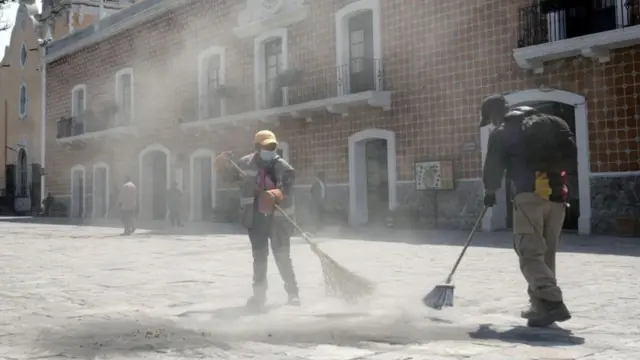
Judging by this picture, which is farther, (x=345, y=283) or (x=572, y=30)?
(x=572, y=30)

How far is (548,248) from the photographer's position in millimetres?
4789

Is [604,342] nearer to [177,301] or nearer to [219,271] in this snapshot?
[177,301]

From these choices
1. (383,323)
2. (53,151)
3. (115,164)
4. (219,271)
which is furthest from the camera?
(53,151)

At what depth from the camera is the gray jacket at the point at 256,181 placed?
5.75 meters

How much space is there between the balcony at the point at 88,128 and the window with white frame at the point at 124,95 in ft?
0.34

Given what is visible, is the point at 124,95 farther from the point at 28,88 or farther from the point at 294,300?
the point at 294,300

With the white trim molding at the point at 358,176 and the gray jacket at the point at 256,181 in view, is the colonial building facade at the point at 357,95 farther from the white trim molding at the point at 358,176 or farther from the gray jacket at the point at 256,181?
the gray jacket at the point at 256,181

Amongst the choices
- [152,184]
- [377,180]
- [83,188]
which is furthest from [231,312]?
[83,188]

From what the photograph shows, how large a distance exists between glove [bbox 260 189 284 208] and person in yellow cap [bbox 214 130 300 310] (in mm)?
28

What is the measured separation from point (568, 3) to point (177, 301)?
9988 millimetres

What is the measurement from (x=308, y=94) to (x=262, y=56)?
262cm

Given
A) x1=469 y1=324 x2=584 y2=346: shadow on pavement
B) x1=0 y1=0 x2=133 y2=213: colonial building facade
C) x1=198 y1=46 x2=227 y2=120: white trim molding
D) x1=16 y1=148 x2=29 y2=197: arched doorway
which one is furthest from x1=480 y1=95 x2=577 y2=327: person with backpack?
x1=16 y1=148 x2=29 y2=197: arched doorway

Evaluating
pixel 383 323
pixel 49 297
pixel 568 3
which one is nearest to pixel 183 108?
pixel 568 3

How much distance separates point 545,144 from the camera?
470 centimetres
